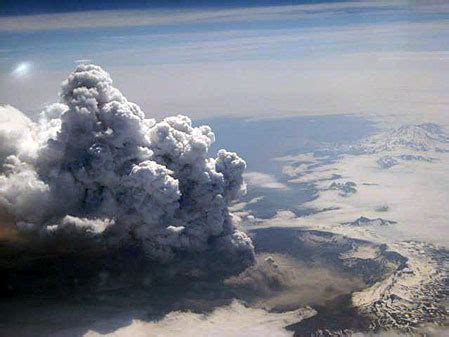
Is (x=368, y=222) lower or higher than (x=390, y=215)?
higher

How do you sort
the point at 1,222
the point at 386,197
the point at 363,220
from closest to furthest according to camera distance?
the point at 1,222 → the point at 363,220 → the point at 386,197

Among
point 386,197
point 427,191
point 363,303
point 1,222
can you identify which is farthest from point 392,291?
point 427,191

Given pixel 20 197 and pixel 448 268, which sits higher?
pixel 20 197

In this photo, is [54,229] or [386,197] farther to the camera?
[386,197]

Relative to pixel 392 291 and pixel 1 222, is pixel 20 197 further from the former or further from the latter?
pixel 392 291

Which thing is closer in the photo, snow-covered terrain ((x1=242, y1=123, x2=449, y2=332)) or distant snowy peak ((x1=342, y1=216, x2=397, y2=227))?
snow-covered terrain ((x1=242, y1=123, x2=449, y2=332))

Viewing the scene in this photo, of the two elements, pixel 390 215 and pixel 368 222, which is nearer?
pixel 368 222

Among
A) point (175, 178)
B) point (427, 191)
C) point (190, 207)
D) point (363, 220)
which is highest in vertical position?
point (175, 178)

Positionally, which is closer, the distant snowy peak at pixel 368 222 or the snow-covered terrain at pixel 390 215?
the snow-covered terrain at pixel 390 215

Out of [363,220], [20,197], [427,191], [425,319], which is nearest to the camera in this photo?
[425,319]

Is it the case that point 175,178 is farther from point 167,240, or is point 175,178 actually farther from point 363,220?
point 363,220
